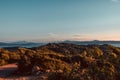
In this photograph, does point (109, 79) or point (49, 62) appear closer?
point (109, 79)

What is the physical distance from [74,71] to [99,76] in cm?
133

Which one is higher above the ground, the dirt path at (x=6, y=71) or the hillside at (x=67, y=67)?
the hillside at (x=67, y=67)

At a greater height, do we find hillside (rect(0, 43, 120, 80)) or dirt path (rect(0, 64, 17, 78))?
hillside (rect(0, 43, 120, 80))

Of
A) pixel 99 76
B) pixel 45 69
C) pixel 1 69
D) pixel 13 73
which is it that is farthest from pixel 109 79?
pixel 1 69

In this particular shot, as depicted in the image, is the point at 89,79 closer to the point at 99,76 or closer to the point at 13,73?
the point at 99,76

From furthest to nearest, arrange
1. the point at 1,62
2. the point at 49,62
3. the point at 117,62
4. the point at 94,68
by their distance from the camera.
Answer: the point at 1,62 < the point at 49,62 < the point at 117,62 < the point at 94,68

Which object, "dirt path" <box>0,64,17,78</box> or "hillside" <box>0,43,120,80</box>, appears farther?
"dirt path" <box>0,64,17,78</box>

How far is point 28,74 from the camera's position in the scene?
1994cm

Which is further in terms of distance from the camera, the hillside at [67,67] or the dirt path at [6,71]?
the dirt path at [6,71]

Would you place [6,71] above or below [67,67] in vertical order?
below

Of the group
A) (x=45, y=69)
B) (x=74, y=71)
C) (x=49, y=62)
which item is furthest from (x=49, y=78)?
(x=49, y=62)

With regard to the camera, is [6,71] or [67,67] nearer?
[67,67]

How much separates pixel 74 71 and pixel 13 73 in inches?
279

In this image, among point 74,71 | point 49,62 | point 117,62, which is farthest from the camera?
point 49,62
